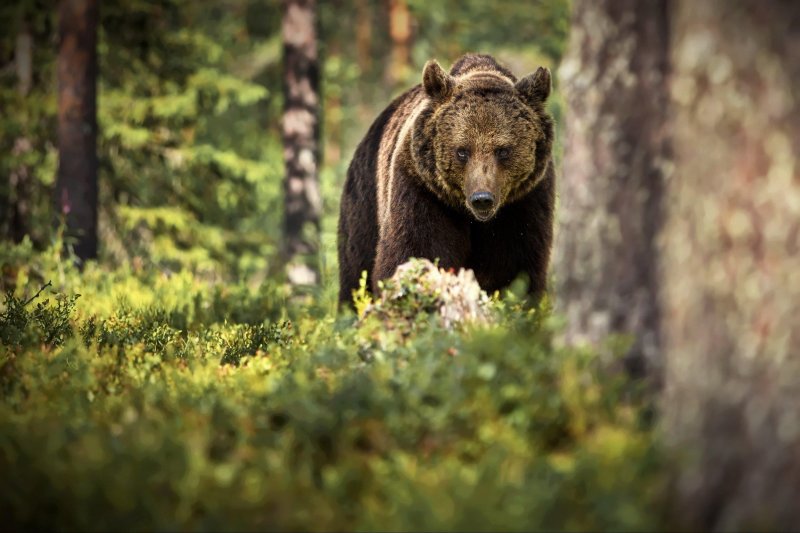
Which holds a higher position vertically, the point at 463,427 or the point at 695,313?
the point at 695,313

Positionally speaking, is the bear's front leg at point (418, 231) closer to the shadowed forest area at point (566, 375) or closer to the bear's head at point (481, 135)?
the bear's head at point (481, 135)

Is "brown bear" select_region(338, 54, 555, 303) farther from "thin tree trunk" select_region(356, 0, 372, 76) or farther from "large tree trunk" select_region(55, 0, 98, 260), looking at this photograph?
"thin tree trunk" select_region(356, 0, 372, 76)

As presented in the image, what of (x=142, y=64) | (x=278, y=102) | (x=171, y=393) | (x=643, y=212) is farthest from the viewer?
(x=278, y=102)

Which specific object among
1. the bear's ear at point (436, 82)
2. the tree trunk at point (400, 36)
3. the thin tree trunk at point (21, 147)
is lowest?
the thin tree trunk at point (21, 147)

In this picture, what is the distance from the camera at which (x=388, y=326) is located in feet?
16.6

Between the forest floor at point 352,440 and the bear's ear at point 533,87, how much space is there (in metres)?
2.61

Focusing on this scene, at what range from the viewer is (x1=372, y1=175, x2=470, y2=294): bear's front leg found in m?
6.80

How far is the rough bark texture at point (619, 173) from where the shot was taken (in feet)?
13.0

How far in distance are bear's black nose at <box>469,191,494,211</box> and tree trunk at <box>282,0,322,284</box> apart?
751 centimetres

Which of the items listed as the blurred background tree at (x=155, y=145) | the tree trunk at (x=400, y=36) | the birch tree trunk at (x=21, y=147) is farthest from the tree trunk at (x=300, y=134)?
the tree trunk at (x=400, y=36)

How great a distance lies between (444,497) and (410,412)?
26.7 inches

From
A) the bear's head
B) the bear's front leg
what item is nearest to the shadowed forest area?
the bear's front leg

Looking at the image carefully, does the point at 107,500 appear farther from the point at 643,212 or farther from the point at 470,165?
the point at 470,165

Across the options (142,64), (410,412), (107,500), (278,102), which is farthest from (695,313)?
(278,102)
